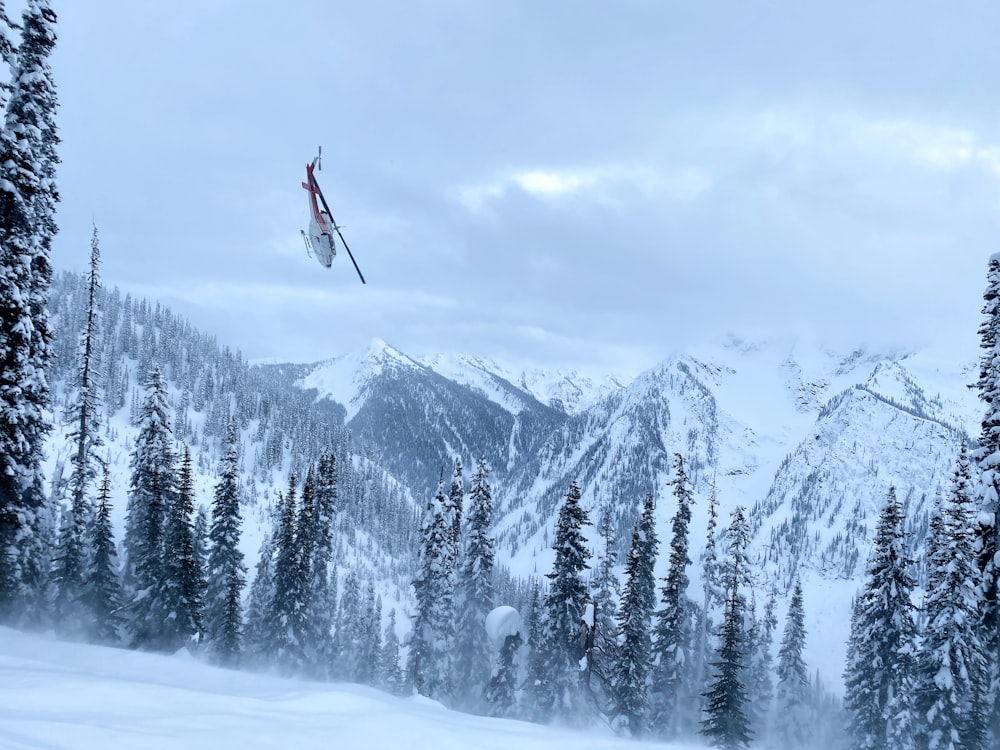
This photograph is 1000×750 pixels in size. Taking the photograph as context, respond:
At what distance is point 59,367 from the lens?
484 feet

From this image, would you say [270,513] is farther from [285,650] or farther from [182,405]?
[285,650]

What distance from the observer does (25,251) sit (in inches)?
668

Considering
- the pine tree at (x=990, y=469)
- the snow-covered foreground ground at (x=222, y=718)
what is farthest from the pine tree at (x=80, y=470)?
the pine tree at (x=990, y=469)

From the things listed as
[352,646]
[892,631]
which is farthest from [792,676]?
[352,646]

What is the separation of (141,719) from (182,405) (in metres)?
180

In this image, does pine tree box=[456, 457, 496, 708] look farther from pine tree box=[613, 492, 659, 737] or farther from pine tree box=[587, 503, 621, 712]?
pine tree box=[613, 492, 659, 737]

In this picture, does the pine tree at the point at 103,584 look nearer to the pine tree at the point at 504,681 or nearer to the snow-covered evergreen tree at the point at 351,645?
the snow-covered evergreen tree at the point at 351,645

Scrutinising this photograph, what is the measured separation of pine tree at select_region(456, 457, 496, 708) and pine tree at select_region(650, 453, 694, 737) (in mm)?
10347

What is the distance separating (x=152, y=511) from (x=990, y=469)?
3689 centimetres

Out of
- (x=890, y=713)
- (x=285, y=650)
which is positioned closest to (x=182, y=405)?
(x=285, y=650)

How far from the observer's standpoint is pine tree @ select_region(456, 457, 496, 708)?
3734cm

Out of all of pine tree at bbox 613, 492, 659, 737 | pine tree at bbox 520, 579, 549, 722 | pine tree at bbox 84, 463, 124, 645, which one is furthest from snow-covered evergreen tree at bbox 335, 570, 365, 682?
pine tree at bbox 613, 492, 659, 737

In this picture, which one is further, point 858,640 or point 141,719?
point 858,640

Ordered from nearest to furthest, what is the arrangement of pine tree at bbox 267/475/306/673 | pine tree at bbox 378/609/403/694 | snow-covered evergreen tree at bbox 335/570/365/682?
pine tree at bbox 267/475/306/673
pine tree at bbox 378/609/403/694
snow-covered evergreen tree at bbox 335/570/365/682
